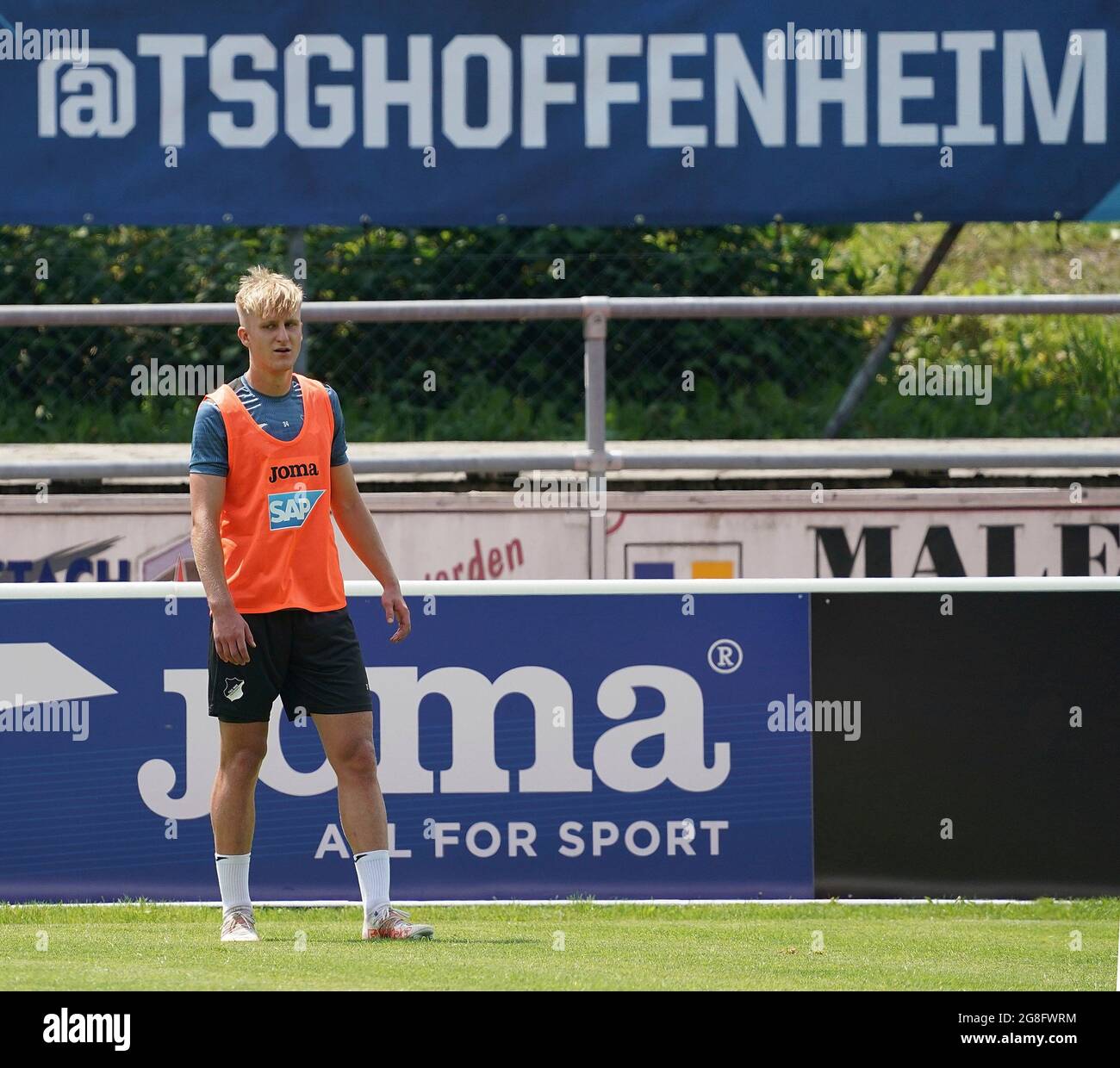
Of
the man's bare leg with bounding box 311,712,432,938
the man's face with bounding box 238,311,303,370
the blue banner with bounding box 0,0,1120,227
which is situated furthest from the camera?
the blue banner with bounding box 0,0,1120,227

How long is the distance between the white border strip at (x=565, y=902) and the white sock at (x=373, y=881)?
114 centimetres

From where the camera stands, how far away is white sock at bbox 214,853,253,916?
5344mm

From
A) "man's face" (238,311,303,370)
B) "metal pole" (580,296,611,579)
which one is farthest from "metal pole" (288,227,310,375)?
"man's face" (238,311,303,370)

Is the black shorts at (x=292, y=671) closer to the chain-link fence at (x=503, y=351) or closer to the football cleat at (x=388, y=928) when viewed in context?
the football cleat at (x=388, y=928)

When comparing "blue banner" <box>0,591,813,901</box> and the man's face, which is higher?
the man's face

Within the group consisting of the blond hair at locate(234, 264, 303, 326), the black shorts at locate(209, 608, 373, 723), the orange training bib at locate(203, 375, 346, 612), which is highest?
the blond hair at locate(234, 264, 303, 326)

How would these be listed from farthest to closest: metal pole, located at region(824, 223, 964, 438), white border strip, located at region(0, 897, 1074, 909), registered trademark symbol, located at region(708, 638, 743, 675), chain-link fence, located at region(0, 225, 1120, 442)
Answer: chain-link fence, located at region(0, 225, 1120, 442), metal pole, located at region(824, 223, 964, 438), registered trademark symbol, located at region(708, 638, 743, 675), white border strip, located at region(0, 897, 1074, 909)

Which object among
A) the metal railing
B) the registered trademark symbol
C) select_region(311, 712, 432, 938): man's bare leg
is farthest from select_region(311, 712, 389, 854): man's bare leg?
the metal railing

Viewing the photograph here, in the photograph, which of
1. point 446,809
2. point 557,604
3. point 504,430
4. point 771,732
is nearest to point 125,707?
point 446,809

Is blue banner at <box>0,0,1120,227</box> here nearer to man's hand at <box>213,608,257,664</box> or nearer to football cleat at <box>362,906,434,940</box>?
man's hand at <box>213,608,257,664</box>

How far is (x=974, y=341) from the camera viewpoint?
13.4 m

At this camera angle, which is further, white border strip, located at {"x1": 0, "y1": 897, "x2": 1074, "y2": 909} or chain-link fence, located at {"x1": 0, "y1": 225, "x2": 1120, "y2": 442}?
chain-link fence, located at {"x1": 0, "y1": 225, "x2": 1120, "y2": 442}

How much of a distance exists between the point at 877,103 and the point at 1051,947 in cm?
467

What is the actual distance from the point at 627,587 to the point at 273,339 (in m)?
1.91
